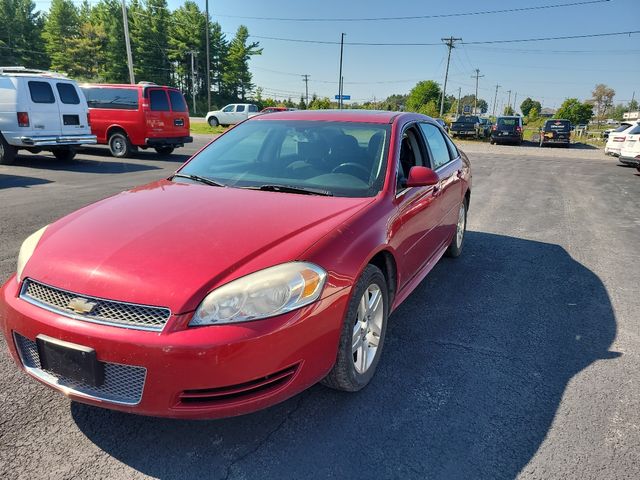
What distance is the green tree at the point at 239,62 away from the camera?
7012 centimetres

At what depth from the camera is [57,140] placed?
1164 centimetres

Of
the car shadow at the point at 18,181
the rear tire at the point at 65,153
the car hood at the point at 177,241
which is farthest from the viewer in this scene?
the rear tire at the point at 65,153

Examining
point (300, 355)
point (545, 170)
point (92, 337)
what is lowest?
point (545, 170)

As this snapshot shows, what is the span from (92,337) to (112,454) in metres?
0.62

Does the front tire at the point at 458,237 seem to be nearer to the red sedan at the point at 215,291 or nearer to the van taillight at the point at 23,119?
the red sedan at the point at 215,291

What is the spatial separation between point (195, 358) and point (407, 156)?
2351 millimetres

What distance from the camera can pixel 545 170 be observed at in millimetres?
15570

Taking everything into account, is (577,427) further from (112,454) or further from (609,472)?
(112,454)

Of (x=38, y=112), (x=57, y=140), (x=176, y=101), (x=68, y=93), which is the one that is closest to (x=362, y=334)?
(x=57, y=140)

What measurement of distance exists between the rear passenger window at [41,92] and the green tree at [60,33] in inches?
2508

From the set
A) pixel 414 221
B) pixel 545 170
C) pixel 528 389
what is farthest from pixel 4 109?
pixel 545 170

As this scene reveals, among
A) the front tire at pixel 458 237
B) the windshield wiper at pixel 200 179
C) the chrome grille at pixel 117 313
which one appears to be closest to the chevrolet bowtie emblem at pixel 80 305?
the chrome grille at pixel 117 313

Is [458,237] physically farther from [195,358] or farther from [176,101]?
[176,101]

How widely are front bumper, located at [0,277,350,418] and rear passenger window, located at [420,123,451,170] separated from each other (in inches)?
97.5
